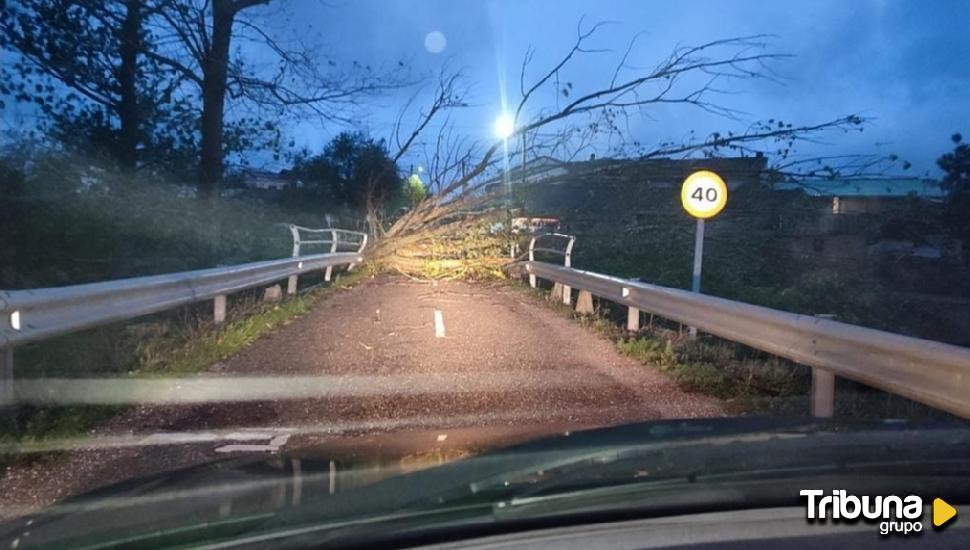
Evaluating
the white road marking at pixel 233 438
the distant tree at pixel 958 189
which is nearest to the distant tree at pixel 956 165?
the distant tree at pixel 958 189

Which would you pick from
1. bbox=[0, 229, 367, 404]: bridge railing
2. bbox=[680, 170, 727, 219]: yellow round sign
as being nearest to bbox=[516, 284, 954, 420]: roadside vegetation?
bbox=[680, 170, 727, 219]: yellow round sign

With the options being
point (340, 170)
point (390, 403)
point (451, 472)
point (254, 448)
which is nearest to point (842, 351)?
point (390, 403)

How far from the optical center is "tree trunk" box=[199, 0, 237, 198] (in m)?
18.0

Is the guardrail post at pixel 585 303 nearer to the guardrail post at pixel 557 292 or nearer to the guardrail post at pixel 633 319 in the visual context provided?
the guardrail post at pixel 557 292

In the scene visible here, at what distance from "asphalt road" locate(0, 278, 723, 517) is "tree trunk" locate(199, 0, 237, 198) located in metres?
9.01

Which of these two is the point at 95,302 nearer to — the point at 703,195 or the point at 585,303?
the point at 703,195

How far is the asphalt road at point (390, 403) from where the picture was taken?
4938mm

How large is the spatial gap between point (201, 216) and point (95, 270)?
434 cm

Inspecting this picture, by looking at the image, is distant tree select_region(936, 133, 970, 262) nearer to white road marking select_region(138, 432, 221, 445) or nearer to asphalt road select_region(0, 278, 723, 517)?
asphalt road select_region(0, 278, 723, 517)

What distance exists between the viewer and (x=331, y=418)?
6.25m

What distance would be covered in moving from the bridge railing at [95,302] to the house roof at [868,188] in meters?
8.79

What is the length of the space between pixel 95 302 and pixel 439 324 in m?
5.00

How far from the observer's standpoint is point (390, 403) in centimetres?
668

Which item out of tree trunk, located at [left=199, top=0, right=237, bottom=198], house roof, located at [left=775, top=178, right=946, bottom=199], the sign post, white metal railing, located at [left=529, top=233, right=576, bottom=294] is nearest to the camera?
the sign post
